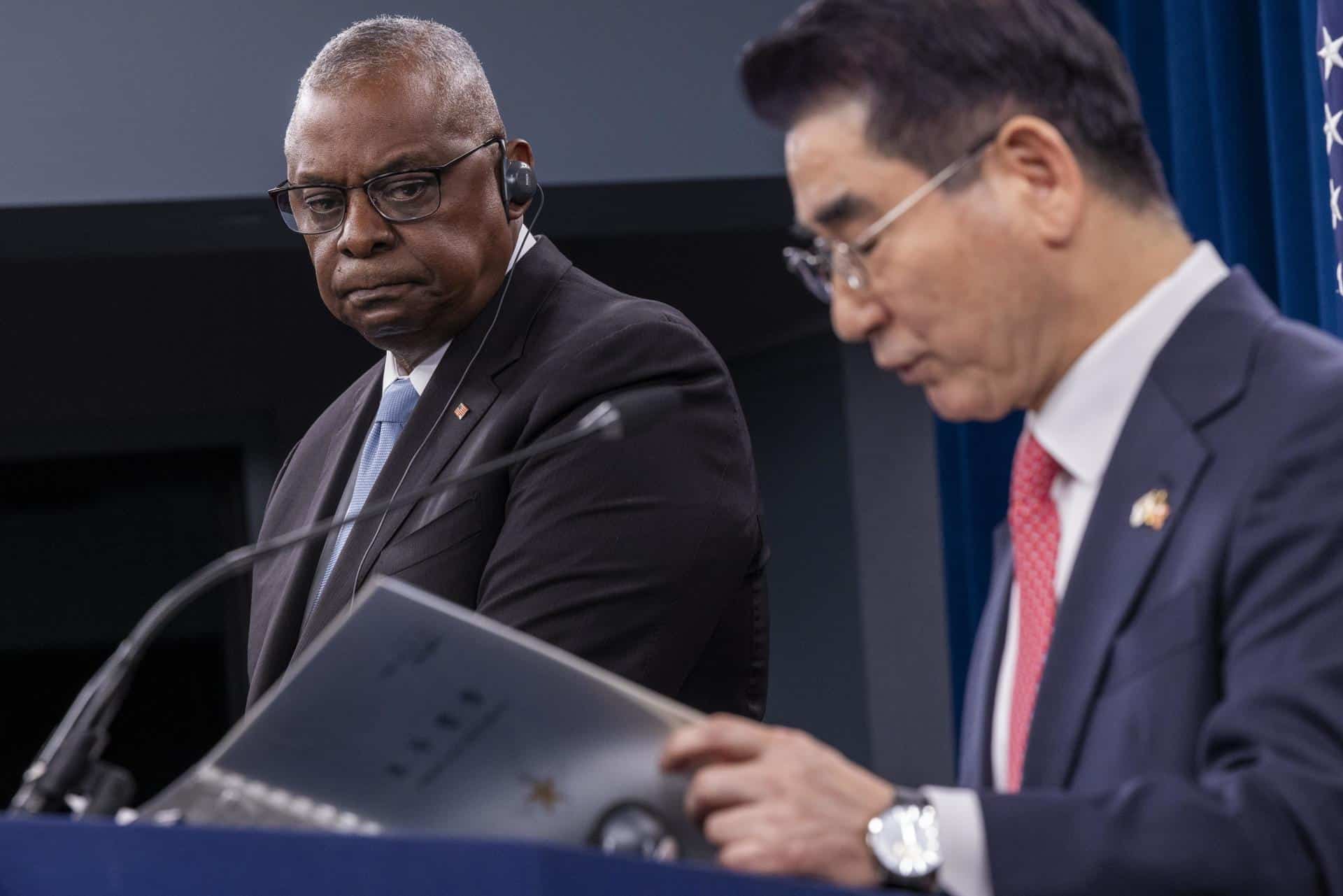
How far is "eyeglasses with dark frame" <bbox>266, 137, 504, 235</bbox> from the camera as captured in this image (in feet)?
6.75

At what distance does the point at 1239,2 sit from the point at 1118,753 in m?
2.20

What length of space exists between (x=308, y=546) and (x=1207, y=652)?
1.19 meters

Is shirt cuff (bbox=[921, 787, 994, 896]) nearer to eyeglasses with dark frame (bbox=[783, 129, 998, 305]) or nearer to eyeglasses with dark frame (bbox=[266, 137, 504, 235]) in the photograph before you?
eyeglasses with dark frame (bbox=[783, 129, 998, 305])

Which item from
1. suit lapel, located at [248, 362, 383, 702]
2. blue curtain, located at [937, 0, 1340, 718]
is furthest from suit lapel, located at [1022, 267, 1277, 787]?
blue curtain, located at [937, 0, 1340, 718]

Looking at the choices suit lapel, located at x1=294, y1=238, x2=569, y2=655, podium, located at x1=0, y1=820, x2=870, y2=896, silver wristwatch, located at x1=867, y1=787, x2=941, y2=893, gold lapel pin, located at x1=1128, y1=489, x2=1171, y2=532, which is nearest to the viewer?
podium, located at x1=0, y1=820, x2=870, y2=896

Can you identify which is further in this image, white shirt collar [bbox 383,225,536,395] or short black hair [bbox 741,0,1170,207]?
white shirt collar [bbox 383,225,536,395]

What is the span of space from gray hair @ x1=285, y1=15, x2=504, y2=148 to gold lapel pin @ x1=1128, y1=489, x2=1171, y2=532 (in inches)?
46.3

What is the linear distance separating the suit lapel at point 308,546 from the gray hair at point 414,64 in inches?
14.1

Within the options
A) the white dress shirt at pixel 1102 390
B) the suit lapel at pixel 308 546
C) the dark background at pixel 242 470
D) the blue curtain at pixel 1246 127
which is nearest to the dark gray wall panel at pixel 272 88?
the dark background at pixel 242 470

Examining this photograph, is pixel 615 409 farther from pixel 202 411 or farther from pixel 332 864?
pixel 202 411

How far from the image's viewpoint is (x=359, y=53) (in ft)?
6.82

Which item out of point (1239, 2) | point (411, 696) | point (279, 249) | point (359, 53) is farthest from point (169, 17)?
point (411, 696)

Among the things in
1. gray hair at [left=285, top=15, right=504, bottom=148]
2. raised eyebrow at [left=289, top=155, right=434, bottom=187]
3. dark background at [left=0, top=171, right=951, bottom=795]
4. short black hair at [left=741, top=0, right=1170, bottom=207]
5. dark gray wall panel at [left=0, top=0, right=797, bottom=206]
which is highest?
dark gray wall panel at [left=0, top=0, right=797, bottom=206]

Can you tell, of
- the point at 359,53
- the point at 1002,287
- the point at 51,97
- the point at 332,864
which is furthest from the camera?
the point at 51,97
